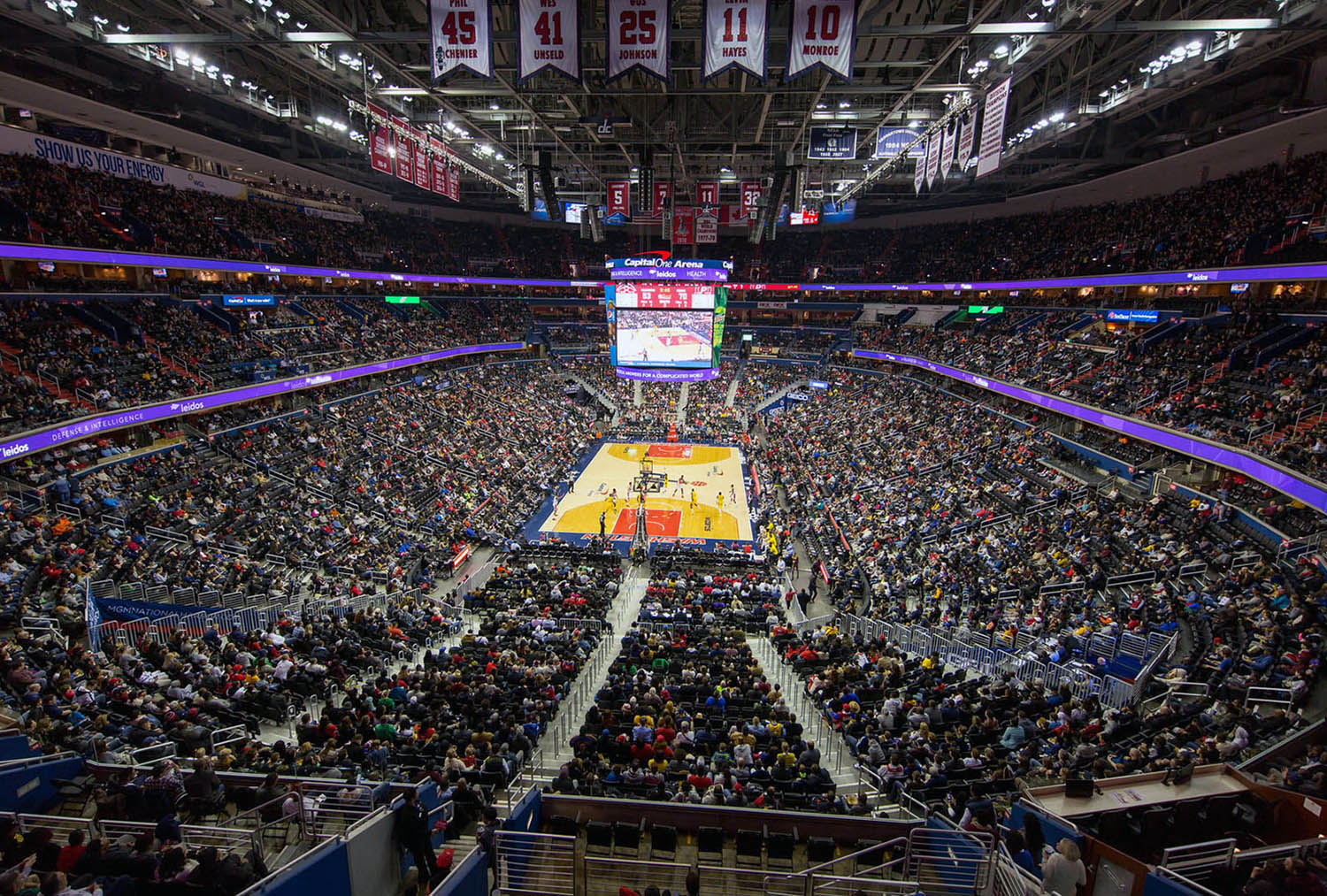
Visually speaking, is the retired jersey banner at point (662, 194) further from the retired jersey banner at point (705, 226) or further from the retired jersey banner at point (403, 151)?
the retired jersey banner at point (403, 151)

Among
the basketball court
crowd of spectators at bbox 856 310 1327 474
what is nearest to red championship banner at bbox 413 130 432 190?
the basketball court

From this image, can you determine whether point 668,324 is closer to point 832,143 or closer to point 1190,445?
point 832,143

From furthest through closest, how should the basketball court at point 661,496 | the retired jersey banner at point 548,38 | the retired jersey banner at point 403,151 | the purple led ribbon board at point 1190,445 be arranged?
the basketball court at point 661,496 < the retired jersey banner at point 403,151 < the purple led ribbon board at point 1190,445 < the retired jersey banner at point 548,38

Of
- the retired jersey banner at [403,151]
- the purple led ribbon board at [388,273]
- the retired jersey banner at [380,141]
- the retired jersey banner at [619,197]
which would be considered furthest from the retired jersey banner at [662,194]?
the purple led ribbon board at [388,273]

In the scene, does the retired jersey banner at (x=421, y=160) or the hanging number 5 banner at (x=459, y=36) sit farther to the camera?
the retired jersey banner at (x=421, y=160)

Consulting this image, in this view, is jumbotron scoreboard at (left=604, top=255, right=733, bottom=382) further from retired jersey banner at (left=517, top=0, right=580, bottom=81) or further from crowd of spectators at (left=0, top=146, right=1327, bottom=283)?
retired jersey banner at (left=517, top=0, right=580, bottom=81)

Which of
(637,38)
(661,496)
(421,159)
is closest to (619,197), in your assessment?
(421,159)
